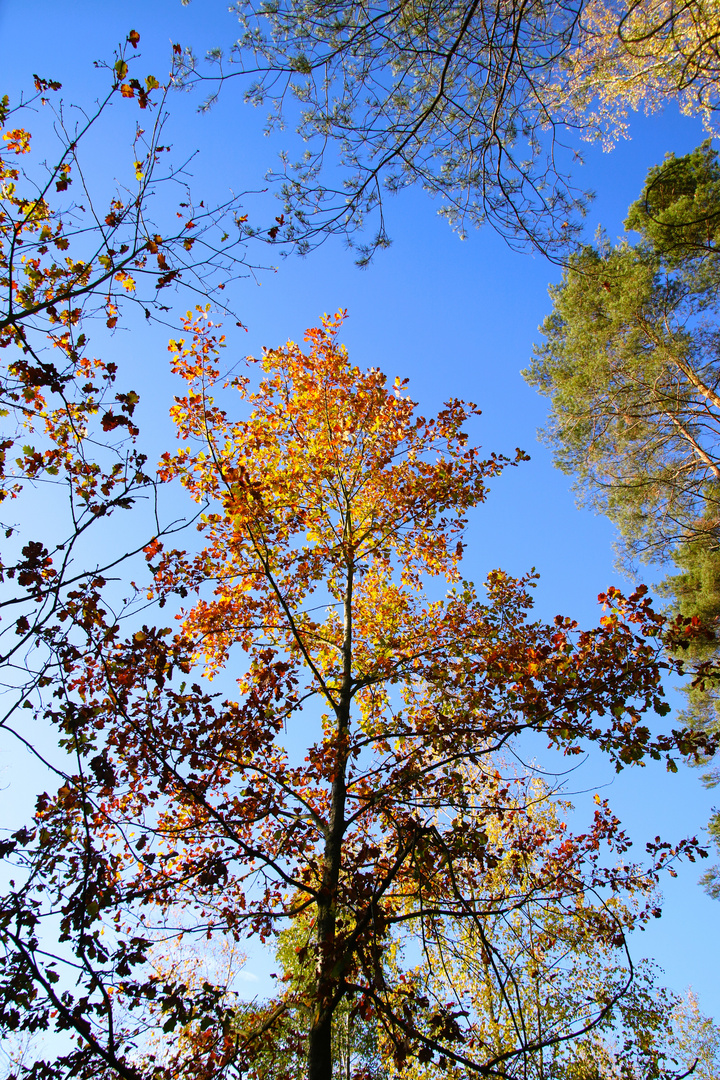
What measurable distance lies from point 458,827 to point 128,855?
2600 millimetres

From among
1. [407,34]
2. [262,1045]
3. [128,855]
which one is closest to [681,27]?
[407,34]

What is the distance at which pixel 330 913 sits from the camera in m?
4.03

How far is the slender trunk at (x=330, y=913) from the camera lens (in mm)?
3512

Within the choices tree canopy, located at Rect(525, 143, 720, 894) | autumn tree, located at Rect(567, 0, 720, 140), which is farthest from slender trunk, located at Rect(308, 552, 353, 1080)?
tree canopy, located at Rect(525, 143, 720, 894)

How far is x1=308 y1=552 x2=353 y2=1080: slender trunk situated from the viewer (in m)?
3.51

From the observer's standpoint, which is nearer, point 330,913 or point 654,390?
point 330,913

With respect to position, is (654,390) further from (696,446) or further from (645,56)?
(645,56)

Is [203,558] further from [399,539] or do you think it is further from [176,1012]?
[176,1012]

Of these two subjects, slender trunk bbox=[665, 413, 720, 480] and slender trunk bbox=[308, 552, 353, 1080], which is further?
slender trunk bbox=[665, 413, 720, 480]

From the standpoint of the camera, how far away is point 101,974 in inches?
93.0

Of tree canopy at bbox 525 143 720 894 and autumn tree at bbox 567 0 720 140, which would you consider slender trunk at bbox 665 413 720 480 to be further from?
autumn tree at bbox 567 0 720 140

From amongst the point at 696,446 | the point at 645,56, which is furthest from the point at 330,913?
the point at 696,446

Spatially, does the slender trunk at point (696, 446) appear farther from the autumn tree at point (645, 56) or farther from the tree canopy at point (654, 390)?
the autumn tree at point (645, 56)

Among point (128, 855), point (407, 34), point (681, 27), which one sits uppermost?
point (681, 27)
